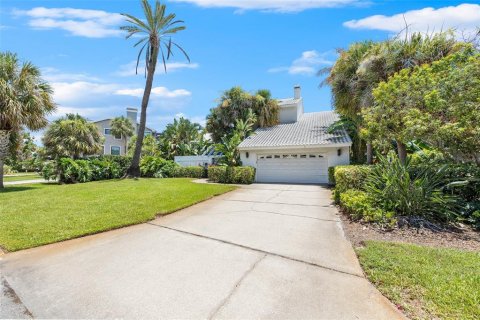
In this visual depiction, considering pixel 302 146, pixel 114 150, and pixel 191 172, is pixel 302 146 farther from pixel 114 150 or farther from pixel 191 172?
pixel 114 150

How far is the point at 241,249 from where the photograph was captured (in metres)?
4.42

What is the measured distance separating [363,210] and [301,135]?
1138 cm

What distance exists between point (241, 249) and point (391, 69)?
412 inches

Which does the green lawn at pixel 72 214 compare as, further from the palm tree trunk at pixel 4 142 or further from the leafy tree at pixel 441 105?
the leafy tree at pixel 441 105

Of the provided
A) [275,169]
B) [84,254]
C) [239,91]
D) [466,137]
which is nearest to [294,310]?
[84,254]

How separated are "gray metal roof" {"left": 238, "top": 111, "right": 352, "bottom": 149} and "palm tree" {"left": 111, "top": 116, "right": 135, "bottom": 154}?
2572 cm

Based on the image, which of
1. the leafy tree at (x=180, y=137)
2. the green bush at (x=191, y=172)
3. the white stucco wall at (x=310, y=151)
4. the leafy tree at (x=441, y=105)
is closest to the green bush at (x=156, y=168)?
the green bush at (x=191, y=172)

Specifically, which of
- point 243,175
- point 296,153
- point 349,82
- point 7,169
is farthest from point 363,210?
point 7,169

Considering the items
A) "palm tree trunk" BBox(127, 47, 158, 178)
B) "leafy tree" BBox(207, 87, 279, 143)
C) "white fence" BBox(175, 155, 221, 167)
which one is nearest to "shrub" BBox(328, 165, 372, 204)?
"white fence" BBox(175, 155, 221, 167)

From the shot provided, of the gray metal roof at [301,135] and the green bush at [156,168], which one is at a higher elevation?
the gray metal roof at [301,135]

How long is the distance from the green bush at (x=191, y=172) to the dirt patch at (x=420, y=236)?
14377 millimetres

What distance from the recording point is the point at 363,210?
6133mm

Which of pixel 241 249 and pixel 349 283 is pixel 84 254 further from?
pixel 349 283

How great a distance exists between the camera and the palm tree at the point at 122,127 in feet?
122
